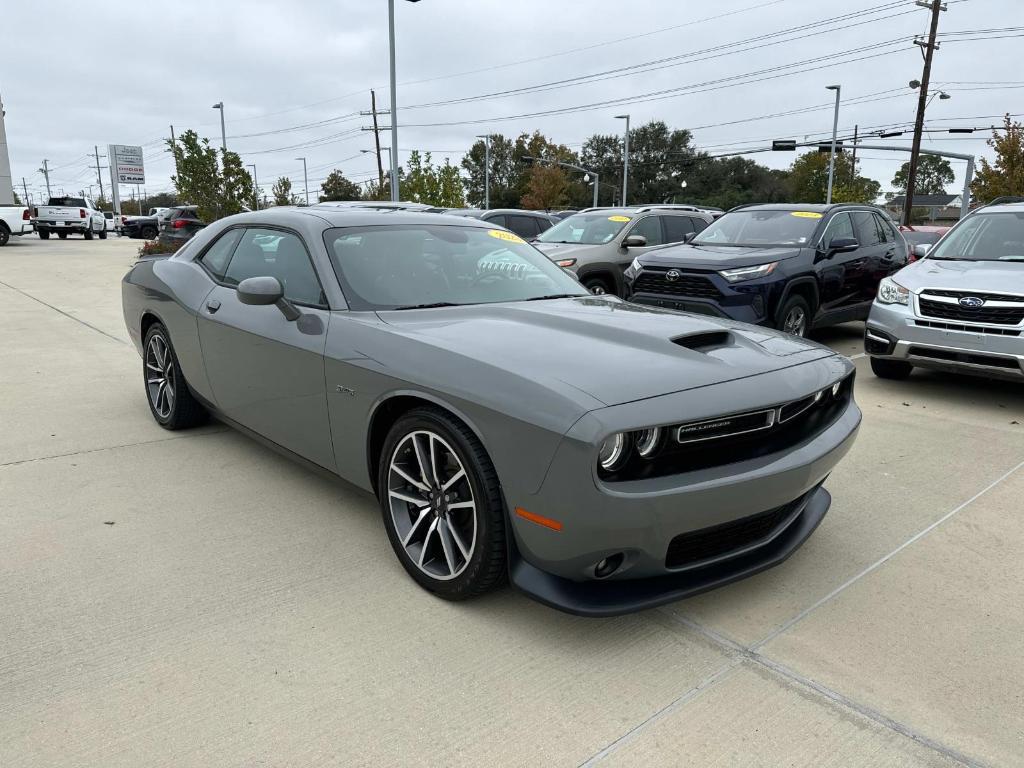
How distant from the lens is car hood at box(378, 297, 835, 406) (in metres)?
2.45

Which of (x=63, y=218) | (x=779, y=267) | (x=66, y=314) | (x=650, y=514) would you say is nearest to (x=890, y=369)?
(x=779, y=267)

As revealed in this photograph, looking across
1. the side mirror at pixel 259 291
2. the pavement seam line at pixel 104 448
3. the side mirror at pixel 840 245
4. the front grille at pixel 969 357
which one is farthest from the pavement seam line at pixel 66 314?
the front grille at pixel 969 357

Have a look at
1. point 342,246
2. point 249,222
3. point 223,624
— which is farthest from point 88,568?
point 249,222

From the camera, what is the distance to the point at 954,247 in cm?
688

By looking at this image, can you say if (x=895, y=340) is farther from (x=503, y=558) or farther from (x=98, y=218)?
(x=98, y=218)

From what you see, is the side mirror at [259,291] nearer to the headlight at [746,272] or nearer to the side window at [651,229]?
the headlight at [746,272]

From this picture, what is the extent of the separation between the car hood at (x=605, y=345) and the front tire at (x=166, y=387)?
214 centimetres

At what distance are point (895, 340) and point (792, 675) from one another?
443 cm

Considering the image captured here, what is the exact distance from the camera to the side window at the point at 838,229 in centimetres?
802

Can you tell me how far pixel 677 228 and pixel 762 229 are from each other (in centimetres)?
256

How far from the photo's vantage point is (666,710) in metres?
2.24

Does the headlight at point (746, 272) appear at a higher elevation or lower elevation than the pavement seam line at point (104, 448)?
higher

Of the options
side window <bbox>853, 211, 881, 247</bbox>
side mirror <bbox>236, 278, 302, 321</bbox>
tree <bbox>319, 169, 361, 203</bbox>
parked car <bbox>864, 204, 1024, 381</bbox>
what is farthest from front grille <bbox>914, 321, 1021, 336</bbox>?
tree <bbox>319, 169, 361, 203</bbox>

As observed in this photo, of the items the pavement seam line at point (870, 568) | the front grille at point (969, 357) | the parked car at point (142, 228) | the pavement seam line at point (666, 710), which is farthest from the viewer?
the parked car at point (142, 228)
